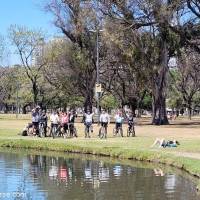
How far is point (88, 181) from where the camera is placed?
20828mm

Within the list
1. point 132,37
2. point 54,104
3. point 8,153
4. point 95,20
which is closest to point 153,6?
point 132,37

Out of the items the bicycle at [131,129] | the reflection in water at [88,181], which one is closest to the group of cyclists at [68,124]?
the bicycle at [131,129]

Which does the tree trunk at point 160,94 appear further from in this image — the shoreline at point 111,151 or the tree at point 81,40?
the shoreline at point 111,151

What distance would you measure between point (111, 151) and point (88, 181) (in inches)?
401

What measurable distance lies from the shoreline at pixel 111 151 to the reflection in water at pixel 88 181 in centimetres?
127

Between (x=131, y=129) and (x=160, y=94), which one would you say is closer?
(x=131, y=129)

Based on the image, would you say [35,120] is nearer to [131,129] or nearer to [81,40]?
[131,129]

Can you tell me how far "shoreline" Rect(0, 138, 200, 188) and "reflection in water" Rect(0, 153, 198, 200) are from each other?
1266 millimetres

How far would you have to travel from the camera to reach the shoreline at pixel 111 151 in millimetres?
24891

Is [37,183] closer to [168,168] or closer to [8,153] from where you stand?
[168,168]

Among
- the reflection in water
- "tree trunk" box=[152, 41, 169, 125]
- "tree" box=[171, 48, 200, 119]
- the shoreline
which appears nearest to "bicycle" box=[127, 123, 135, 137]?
the shoreline

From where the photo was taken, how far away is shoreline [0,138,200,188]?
2489 cm

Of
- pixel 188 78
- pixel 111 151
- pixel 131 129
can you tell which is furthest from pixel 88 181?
pixel 188 78

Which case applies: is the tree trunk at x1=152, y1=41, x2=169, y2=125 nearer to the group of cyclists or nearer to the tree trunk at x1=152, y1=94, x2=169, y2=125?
the tree trunk at x1=152, y1=94, x2=169, y2=125
